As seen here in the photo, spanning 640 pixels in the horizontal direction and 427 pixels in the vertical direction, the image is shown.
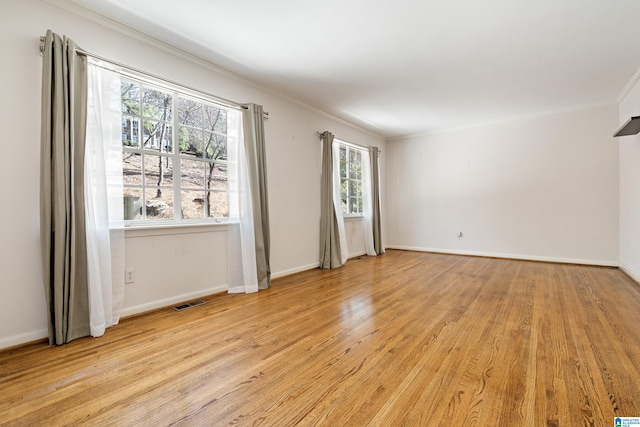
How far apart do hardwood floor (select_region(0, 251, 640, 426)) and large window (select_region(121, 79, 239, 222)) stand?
3.39 feet

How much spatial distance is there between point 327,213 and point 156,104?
275 cm

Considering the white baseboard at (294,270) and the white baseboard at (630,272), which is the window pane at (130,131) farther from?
the white baseboard at (630,272)

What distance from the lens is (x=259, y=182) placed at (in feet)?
11.6

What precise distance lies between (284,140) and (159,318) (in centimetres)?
269

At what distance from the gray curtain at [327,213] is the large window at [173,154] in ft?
5.63

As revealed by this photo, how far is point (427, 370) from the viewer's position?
1.71 metres

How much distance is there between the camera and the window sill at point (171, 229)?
2604mm

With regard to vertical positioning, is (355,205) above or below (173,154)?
below

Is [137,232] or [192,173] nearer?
[137,232]

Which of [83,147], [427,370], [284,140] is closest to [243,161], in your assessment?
[284,140]

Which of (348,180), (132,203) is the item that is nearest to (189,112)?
(132,203)

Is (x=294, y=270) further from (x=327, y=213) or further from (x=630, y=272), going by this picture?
(x=630, y=272)

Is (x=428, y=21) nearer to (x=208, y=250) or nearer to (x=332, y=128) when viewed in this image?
(x=332, y=128)

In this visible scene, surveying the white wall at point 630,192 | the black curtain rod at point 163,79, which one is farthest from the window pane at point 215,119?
the white wall at point 630,192
